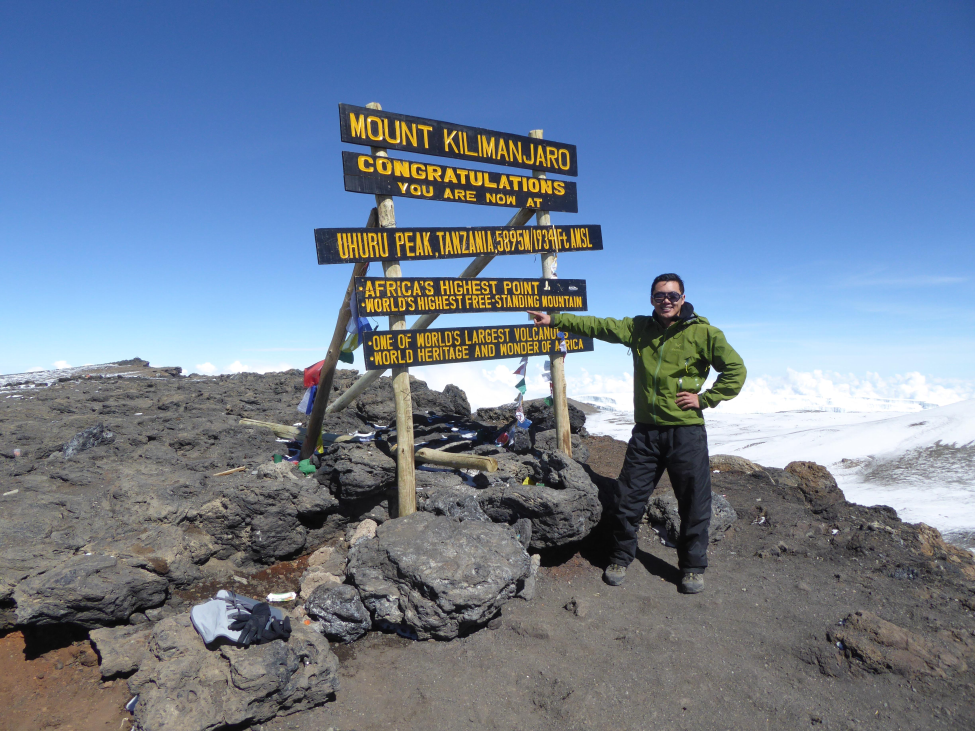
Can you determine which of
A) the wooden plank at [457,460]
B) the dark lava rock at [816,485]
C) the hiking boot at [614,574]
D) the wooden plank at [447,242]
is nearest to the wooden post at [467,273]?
the wooden plank at [447,242]

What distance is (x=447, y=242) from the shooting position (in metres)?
5.33

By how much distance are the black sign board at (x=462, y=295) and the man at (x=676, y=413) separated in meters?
1.46

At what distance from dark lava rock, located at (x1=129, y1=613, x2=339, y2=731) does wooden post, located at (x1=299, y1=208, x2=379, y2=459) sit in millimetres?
2768

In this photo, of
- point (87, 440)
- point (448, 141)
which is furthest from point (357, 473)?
point (87, 440)

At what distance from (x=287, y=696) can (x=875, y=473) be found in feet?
27.2

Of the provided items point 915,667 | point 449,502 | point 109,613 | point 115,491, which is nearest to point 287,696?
point 109,613

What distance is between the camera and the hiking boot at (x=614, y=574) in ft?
15.0

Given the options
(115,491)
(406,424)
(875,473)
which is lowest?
(875,473)

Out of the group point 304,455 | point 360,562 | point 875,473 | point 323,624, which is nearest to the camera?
point 323,624

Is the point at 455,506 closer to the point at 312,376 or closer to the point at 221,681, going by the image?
the point at 221,681

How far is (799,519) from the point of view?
5465 millimetres

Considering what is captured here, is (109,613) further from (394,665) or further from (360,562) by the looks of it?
(394,665)

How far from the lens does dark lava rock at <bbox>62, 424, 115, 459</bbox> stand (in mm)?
6494

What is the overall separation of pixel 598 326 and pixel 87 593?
451 cm
